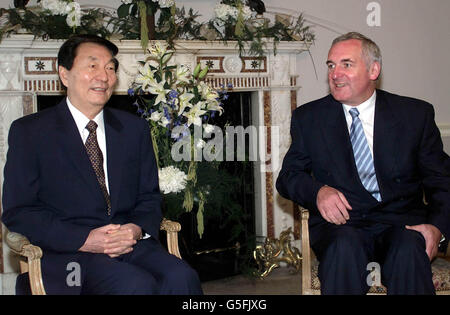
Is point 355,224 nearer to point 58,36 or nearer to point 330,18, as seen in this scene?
point 58,36

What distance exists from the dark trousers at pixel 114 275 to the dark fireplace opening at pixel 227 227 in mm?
1460

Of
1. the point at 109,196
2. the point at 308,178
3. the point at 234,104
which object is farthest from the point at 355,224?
the point at 234,104

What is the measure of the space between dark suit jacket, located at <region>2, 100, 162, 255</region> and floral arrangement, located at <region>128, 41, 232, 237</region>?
82cm

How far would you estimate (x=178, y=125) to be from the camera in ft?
11.8

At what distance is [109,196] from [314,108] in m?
1.16

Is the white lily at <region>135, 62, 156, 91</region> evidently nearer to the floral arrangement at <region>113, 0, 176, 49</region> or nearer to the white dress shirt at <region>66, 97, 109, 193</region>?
the floral arrangement at <region>113, 0, 176, 49</region>

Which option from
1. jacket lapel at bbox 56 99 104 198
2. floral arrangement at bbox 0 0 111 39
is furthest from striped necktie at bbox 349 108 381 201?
floral arrangement at bbox 0 0 111 39

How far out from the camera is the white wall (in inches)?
199

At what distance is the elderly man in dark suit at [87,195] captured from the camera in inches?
97.6

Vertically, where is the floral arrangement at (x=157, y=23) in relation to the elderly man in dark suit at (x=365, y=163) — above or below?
above

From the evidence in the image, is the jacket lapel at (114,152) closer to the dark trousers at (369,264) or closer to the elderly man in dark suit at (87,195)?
the elderly man in dark suit at (87,195)

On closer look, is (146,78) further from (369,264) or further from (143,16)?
(369,264)

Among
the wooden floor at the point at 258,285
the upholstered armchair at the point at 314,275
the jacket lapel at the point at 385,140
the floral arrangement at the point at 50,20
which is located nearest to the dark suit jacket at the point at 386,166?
the jacket lapel at the point at 385,140
